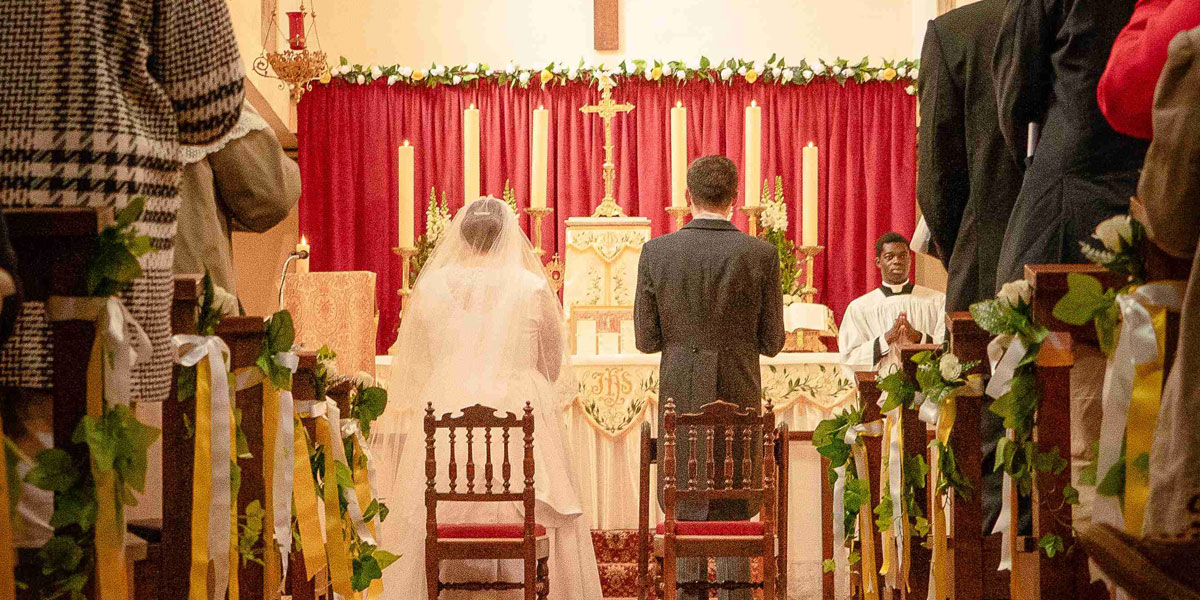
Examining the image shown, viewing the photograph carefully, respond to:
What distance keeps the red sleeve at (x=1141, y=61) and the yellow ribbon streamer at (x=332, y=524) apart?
2.18m

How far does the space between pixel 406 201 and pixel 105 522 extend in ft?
16.8

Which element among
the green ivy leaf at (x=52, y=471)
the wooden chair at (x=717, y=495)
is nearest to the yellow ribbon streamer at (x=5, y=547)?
the green ivy leaf at (x=52, y=471)

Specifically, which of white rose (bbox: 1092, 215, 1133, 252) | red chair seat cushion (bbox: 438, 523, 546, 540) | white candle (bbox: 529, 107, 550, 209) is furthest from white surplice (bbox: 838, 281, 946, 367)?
white rose (bbox: 1092, 215, 1133, 252)

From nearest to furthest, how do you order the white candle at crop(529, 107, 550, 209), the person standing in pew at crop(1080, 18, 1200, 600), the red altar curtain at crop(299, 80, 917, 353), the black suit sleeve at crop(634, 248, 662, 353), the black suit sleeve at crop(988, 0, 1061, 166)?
the person standing in pew at crop(1080, 18, 1200, 600) → the black suit sleeve at crop(988, 0, 1061, 166) → the black suit sleeve at crop(634, 248, 662, 353) → the white candle at crop(529, 107, 550, 209) → the red altar curtain at crop(299, 80, 917, 353)

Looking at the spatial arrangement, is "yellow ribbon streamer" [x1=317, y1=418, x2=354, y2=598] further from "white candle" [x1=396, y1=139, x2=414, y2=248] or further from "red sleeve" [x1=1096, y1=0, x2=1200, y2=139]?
"white candle" [x1=396, y1=139, x2=414, y2=248]

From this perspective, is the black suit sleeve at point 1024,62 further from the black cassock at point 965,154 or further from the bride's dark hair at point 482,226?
the bride's dark hair at point 482,226

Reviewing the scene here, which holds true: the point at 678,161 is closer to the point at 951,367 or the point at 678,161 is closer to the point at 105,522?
the point at 951,367

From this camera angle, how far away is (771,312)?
492 cm

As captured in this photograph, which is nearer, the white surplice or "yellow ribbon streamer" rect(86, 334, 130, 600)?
"yellow ribbon streamer" rect(86, 334, 130, 600)

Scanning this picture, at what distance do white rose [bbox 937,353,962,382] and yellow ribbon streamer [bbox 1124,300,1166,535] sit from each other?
0.79 meters

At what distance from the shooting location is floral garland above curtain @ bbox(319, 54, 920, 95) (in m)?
9.45

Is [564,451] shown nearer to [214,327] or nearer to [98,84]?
[214,327]

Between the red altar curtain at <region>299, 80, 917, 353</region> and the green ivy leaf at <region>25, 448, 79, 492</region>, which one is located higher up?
the red altar curtain at <region>299, 80, 917, 353</region>

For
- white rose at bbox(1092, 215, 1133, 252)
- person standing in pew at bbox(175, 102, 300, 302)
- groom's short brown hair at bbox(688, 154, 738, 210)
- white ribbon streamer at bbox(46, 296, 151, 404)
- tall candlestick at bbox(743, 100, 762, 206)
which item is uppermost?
tall candlestick at bbox(743, 100, 762, 206)
